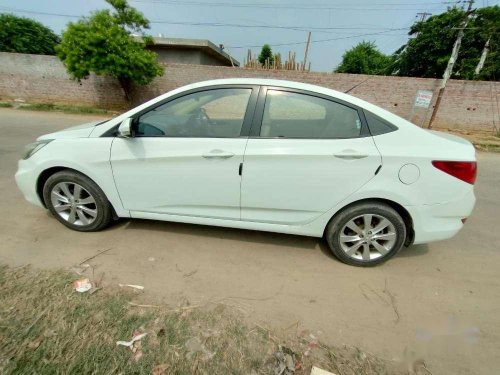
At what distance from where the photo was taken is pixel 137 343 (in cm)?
169

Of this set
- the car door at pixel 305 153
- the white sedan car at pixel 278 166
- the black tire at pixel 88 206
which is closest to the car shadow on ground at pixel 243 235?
the black tire at pixel 88 206

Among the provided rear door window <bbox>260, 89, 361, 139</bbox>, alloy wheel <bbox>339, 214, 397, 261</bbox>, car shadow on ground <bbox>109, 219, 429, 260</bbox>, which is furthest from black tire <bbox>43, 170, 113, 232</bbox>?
alloy wheel <bbox>339, 214, 397, 261</bbox>

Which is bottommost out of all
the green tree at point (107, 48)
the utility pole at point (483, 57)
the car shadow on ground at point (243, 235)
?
the car shadow on ground at point (243, 235)

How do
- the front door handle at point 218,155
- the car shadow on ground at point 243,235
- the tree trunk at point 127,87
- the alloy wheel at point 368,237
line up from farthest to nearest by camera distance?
the tree trunk at point 127,87 < the car shadow on ground at point 243,235 < the alloy wheel at point 368,237 < the front door handle at point 218,155

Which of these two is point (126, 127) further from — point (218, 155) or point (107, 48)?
point (107, 48)

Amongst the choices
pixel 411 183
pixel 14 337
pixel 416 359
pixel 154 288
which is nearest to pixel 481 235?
pixel 411 183

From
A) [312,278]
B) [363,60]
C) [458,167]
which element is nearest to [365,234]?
[312,278]

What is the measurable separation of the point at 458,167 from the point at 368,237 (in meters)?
0.90

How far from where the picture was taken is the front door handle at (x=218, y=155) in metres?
2.26

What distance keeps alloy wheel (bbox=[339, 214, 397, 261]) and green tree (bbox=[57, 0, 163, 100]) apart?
10699mm

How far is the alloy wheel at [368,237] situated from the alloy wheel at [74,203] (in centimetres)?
251

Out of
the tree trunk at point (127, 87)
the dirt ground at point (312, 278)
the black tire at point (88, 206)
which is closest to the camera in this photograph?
the dirt ground at point (312, 278)

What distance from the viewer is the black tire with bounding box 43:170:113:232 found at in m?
2.62

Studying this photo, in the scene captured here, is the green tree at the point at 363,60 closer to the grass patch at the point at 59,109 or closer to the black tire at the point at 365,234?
the grass patch at the point at 59,109
